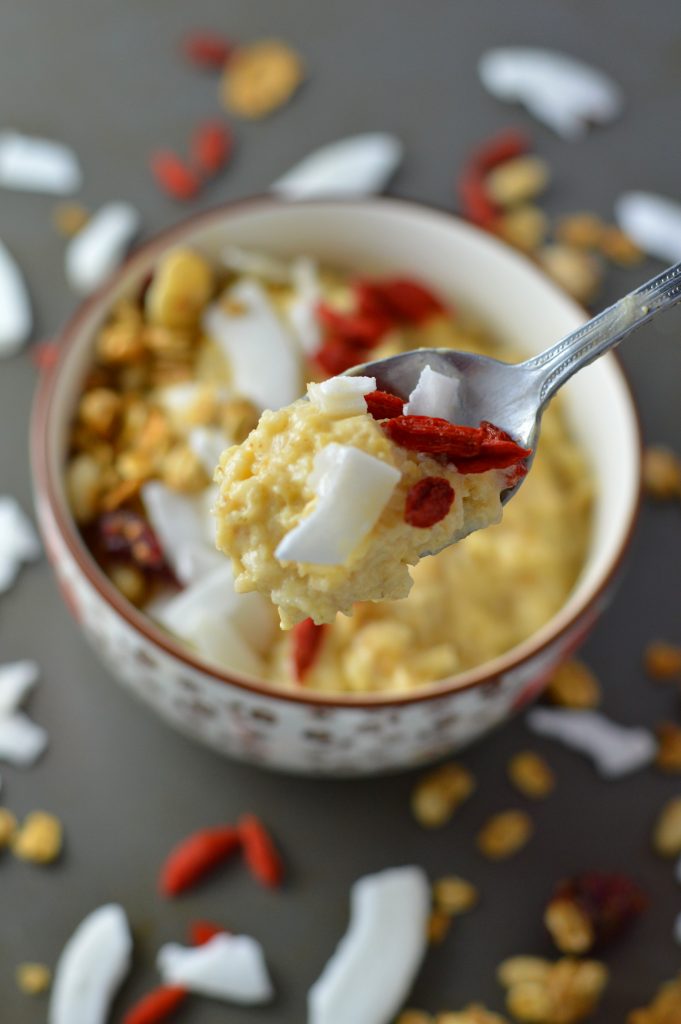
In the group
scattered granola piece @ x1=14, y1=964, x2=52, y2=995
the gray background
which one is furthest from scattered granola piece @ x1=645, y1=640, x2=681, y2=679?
scattered granola piece @ x1=14, y1=964, x2=52, y2=995

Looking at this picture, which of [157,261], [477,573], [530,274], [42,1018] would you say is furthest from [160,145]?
[42,1018]

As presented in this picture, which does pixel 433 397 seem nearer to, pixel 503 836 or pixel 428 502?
pixel 428 502

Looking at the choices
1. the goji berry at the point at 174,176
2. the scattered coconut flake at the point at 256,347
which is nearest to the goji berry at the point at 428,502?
the scattered coconut flake at the point at 256,347

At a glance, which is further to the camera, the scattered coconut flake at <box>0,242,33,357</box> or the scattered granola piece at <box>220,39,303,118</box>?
the scattered granola piece at <box>220,39,303,118</box>

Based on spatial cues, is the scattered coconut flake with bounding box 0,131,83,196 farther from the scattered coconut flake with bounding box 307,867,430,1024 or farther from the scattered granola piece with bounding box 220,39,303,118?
the scattered coconut flake with bounding box 307,867,430,1024

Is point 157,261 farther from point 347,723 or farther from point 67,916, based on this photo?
point 67,916

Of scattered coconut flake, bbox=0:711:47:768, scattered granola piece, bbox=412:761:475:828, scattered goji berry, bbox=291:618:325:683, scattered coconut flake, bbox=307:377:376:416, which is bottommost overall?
scattered granola piece, bbox=412:761:475:828

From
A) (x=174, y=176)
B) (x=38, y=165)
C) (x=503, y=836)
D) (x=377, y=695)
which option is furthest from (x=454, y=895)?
(x=38, y=165)
